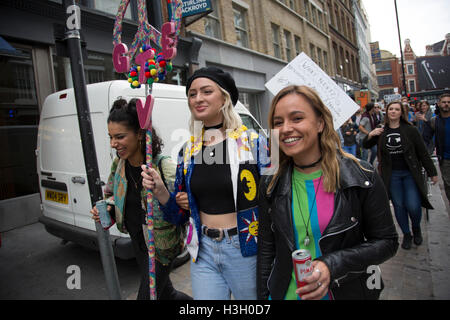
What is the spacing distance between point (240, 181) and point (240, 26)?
43.0 feet

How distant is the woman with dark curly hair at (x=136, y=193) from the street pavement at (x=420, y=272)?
1245 millimetres

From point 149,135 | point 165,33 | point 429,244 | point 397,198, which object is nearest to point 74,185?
point 149,135

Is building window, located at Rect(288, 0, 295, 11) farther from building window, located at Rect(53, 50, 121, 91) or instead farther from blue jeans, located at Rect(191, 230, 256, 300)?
blue jeans, located at Rect(191, 230, 256, 300)

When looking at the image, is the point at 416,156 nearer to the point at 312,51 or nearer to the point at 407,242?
the point at 407,242

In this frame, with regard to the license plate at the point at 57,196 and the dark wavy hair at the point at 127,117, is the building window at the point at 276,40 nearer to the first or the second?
the license plate at the point at 57,196

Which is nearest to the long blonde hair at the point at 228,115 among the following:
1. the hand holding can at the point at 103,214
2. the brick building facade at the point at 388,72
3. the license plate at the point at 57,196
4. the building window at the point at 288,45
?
the hand holding can at the point at 103,214

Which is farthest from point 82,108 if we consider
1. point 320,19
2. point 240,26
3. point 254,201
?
point 320,19

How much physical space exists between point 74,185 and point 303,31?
A: 18.6 meters

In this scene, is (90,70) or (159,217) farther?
(90,70)

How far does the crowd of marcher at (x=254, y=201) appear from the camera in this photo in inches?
57.1

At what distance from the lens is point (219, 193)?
6.10 feet

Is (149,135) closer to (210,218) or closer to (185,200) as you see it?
(185,200)

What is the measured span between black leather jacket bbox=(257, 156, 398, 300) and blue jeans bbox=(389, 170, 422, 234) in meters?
2.91
